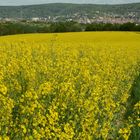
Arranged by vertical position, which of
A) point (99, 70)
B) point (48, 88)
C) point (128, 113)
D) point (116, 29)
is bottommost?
point (116, 29)

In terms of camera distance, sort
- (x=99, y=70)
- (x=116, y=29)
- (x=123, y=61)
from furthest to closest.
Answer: (x=116, y=29), (x=123, y=61), (x=99, y=70)

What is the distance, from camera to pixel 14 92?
829 centimetres

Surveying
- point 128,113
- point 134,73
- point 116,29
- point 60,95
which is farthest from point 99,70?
point 116,29

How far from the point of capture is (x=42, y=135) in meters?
5.43

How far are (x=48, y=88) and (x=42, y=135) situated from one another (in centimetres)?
108

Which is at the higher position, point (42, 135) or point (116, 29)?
point (42, 135)

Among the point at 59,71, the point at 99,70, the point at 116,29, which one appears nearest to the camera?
the point at 59,71

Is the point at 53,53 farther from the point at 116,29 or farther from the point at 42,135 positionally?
the point at 116,29

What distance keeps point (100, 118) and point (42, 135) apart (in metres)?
2.13

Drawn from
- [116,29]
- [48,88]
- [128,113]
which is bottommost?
[116,29]

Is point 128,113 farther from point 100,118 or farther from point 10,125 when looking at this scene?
point 10,125

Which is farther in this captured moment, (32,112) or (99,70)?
(99,70)

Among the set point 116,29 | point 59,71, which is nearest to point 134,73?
point 59,71

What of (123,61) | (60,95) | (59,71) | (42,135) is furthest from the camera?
(123,61)
